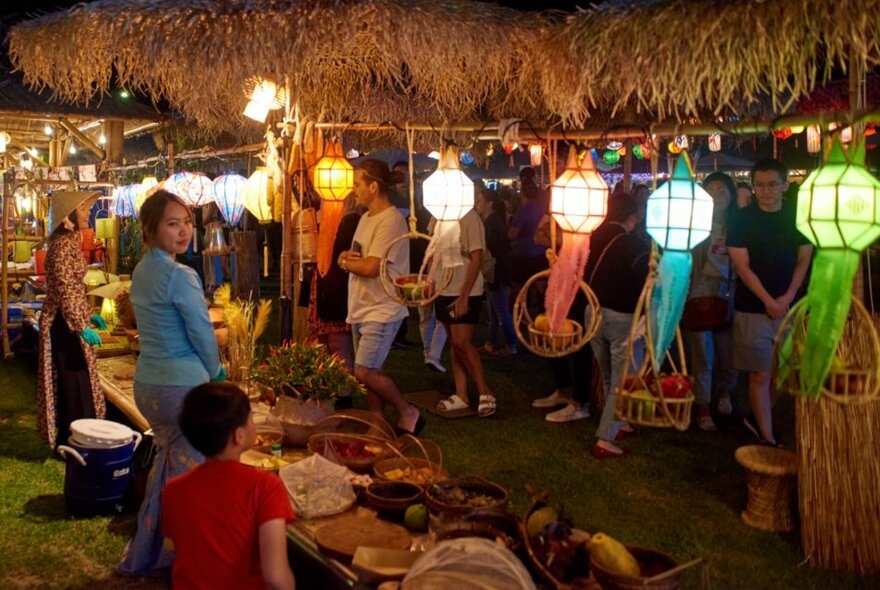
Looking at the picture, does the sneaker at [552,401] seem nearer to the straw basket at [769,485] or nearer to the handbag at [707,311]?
the handbag at [707,311]

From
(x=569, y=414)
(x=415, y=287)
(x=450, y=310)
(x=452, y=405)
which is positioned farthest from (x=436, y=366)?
(x=415, y=287)

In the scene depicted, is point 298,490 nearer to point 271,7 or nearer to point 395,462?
point 395,462

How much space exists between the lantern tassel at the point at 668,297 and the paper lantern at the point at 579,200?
1.72ft

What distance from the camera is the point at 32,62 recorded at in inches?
241

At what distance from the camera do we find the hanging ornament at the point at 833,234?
8.78 feet

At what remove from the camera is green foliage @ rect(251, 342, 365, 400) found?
4.61m

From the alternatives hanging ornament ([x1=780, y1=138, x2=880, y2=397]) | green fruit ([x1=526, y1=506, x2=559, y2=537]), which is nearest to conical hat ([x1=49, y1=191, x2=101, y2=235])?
green fruit ([x1=526, y1=506, x2=559, y2=537])

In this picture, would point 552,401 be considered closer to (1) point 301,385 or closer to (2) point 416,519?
(1) point 301,385

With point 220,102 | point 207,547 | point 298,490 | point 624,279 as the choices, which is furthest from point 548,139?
point 220,102

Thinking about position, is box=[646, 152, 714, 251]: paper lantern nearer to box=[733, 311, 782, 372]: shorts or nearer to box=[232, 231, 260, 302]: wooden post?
box=[733, 311, 782, 372]: shorts

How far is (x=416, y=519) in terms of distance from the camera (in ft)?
11.5

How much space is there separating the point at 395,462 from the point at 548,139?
1.82 metres

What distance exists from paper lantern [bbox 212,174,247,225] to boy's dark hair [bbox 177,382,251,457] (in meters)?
5.19

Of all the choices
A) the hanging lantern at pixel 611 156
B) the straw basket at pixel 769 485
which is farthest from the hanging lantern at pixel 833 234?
the hanging lantern at pixel 611 156
